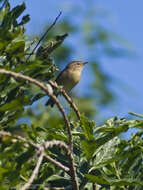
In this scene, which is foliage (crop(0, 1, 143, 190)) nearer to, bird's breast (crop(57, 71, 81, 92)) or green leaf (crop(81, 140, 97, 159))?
green leaf (crop(81, 140, 97, 159))

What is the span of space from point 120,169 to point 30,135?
0.57 m

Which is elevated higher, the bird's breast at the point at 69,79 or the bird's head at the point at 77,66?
the bird's head at the point at 77,66

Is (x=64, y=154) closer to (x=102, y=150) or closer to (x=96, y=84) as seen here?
(x=102, y=150)

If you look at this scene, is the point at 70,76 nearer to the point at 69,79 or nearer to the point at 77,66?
the point at 69,79

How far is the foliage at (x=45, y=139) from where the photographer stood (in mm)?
1876

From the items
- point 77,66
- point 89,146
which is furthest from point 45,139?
point 77,66

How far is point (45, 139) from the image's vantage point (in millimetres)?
2254

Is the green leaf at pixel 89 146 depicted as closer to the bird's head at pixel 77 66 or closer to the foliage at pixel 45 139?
the foliage at pixel 45 139

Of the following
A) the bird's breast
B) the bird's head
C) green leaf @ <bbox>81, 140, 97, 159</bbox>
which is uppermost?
the bird's head

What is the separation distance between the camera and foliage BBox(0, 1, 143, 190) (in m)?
1.88

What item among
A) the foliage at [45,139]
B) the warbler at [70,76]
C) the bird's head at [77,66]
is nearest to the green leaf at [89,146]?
the foliage at [45,139]

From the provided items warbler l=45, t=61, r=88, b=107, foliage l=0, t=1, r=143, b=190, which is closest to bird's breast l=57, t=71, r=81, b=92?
warbler l=45, t=61, r=88, b=107

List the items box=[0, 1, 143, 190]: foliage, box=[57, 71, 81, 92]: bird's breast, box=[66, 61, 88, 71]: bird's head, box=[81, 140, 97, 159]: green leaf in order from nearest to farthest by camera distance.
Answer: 1. box=[0, 1, 143, 190]: foliage
2. box=[81, 140, 97, 159]: green leaf
3. box=[57, 71, 81, 92]: bird's breast
4. box=[66, 61, 88, 71]: bird's head

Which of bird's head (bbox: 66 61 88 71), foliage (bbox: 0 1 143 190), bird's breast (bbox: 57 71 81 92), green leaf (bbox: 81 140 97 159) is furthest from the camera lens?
bird's head (bbox: 66 61 88 71)
